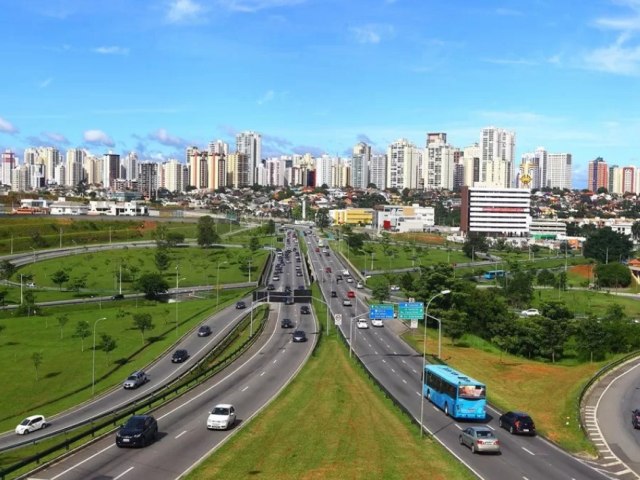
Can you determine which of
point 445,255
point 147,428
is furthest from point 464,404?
point 445,255

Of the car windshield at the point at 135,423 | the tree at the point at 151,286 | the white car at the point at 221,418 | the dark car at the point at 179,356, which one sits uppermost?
the car windshield at the point at 135,423

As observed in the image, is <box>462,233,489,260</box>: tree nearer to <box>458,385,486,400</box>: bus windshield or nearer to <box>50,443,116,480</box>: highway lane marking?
<box>458,385,486,400</box>: bus windshield

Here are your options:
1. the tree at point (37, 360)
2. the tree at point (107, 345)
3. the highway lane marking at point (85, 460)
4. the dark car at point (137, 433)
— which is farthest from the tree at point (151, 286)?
the highway lane marking at point (85, 460)

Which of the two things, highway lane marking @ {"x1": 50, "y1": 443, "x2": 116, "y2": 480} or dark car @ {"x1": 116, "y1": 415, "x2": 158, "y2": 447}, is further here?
dark car @ {"x1": 116, "y1": 415, "x2": 158, "y2": 447}

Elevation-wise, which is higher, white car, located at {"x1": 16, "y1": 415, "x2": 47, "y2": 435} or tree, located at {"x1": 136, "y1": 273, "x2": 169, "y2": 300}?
tree, located at {"x1": 136, "y1": 273, "x2": 169, "y2": 300}

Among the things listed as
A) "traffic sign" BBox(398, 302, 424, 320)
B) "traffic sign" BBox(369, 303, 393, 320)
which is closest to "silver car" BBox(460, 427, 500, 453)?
"traffic sign" BBox(398, 302, 424, 320)

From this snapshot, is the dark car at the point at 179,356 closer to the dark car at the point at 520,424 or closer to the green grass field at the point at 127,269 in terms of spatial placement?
the dark car at the point at 520,424
